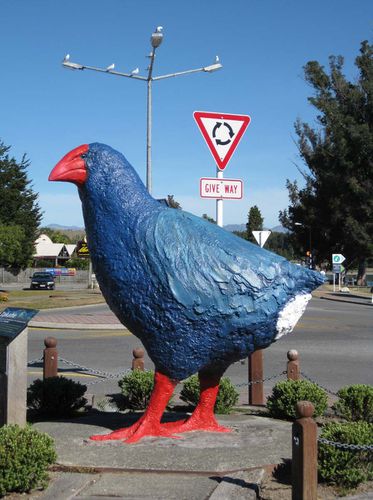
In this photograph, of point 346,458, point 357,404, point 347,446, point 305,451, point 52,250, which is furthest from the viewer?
point 52,250

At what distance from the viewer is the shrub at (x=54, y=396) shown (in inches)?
254

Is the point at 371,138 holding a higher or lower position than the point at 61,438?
higher

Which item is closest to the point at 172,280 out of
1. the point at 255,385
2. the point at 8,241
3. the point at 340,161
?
the point at 255,385

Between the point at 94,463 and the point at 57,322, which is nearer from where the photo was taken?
the point at 94,463

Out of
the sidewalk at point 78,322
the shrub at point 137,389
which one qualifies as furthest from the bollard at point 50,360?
the sidewalk at point 78,322

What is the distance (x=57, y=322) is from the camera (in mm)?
16812

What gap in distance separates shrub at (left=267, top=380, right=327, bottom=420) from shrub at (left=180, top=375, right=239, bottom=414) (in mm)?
504

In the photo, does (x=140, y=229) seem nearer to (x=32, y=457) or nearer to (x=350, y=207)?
(x=32, y=457)

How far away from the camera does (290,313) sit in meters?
5.06

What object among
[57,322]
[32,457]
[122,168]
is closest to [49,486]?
[32,457]

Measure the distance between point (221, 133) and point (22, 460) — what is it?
3.45 metres

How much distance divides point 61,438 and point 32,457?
112 centimetres

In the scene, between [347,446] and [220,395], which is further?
[220,395]

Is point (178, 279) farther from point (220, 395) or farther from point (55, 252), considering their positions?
point (55, 252)
